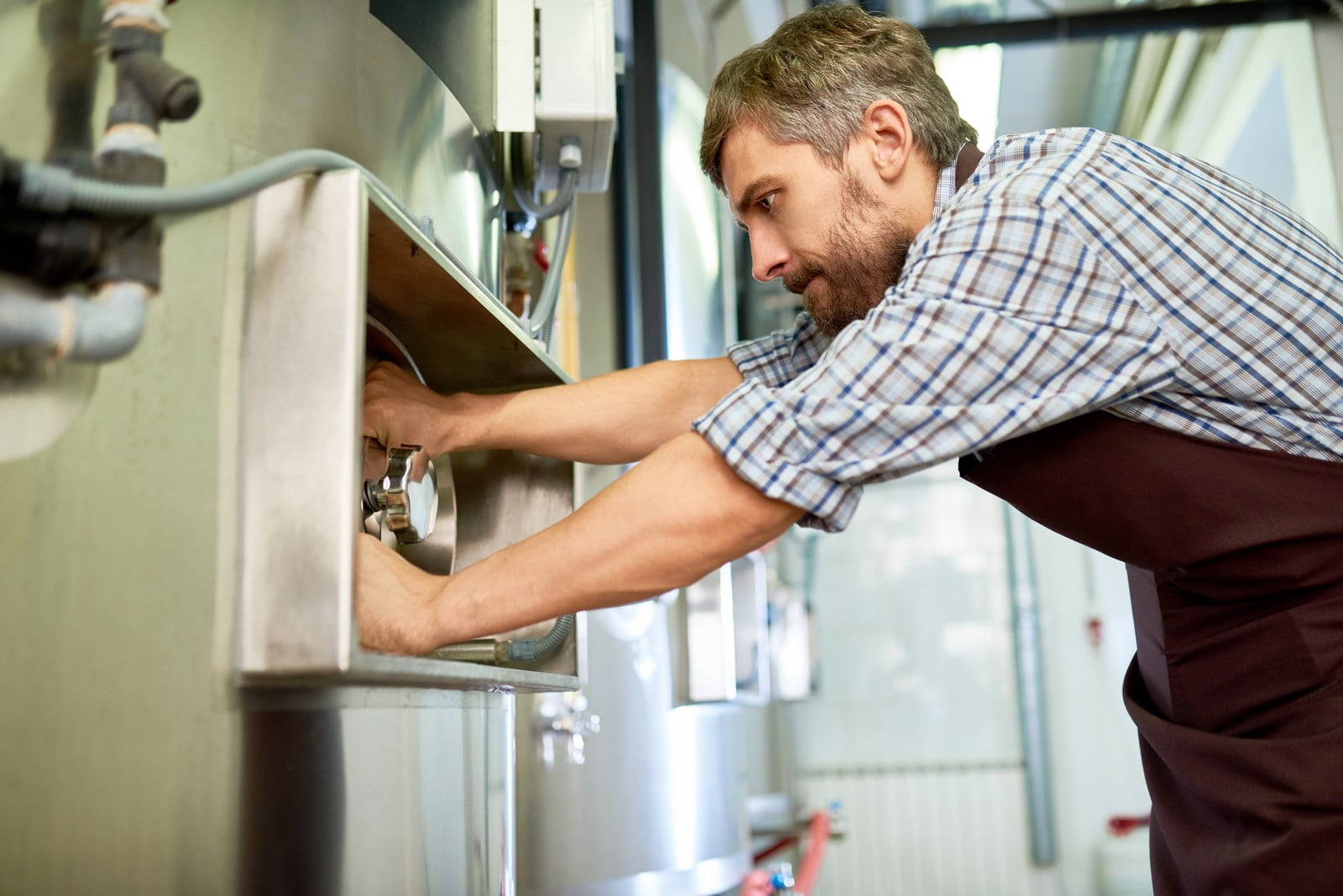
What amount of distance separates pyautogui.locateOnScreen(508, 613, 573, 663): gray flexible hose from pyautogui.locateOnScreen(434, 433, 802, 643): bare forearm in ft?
0.85

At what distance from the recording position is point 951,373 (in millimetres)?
787

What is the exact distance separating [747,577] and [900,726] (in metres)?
2.28

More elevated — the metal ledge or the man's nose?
the metal ledge

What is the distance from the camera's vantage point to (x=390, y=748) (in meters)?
0.73

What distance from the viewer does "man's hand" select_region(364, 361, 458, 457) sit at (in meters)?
0.98

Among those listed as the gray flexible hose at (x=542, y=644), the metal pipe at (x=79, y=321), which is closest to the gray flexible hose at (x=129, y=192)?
the metal pipe at (x=79, y=321)

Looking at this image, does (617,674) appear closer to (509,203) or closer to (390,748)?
(509,203)

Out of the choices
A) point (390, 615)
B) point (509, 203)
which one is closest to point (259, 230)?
point (390, 615)

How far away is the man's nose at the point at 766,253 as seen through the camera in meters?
Result: 1.15

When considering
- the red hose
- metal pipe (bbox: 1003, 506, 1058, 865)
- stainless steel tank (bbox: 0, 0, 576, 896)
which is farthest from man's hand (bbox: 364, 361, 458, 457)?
metal pipe (bbox: 1003, 506, 1058, 865)

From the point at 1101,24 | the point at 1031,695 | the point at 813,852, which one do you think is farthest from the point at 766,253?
the point at 1031,695

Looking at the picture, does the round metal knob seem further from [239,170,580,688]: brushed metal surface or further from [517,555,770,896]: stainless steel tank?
[517,555,770,896]: stainless steel tank

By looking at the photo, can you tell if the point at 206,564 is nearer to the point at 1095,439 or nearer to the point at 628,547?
the point at 628,547

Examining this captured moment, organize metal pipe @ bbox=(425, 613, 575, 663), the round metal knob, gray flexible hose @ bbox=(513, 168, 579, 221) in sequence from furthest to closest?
gray flexible hose @ bbox=(513, 168, 579, 221) < metal pipe @ bbox=(425, 613, 575, 663) < the round metal knob
